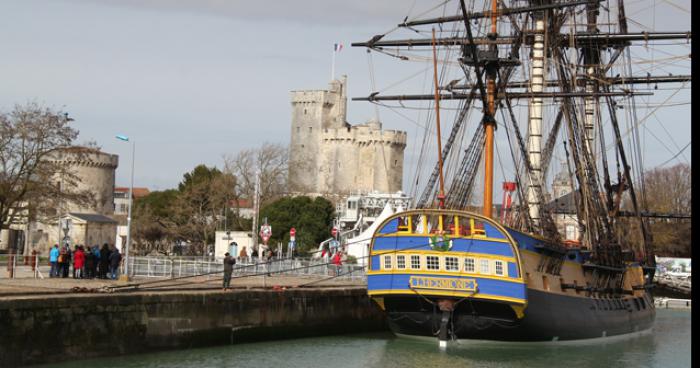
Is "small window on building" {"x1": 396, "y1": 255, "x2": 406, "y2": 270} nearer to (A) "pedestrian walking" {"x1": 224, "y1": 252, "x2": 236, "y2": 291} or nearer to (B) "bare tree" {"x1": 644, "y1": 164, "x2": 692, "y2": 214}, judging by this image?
(A) "pedestrian walking" {"x1": 224, "y1": 252, "x2": 236, "y2": 291}

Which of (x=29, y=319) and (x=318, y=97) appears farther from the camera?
(x=318, y=97)

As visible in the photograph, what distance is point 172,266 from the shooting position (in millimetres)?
32812

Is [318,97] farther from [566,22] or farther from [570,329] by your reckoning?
[570,329]

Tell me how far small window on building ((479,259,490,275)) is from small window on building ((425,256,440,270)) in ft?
3.96

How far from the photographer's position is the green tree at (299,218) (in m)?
70.4

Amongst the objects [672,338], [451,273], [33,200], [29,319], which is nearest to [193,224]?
[33,200]

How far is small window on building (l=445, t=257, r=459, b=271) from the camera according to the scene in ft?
97.6

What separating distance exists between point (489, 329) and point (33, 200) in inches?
728

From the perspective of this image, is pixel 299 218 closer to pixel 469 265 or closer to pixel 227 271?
pixel 469 265

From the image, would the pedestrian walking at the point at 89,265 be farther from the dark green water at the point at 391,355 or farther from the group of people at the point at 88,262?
the dark green water at the point at 391,355

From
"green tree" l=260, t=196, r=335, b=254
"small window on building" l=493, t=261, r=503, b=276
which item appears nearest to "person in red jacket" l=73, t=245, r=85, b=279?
"small window on building" l=493, t=261, r=503, b=276

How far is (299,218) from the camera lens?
232ft

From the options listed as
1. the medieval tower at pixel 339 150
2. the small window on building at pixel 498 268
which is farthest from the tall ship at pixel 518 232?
the medieval tower at pixel 339 150

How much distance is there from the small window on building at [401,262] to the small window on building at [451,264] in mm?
1243
